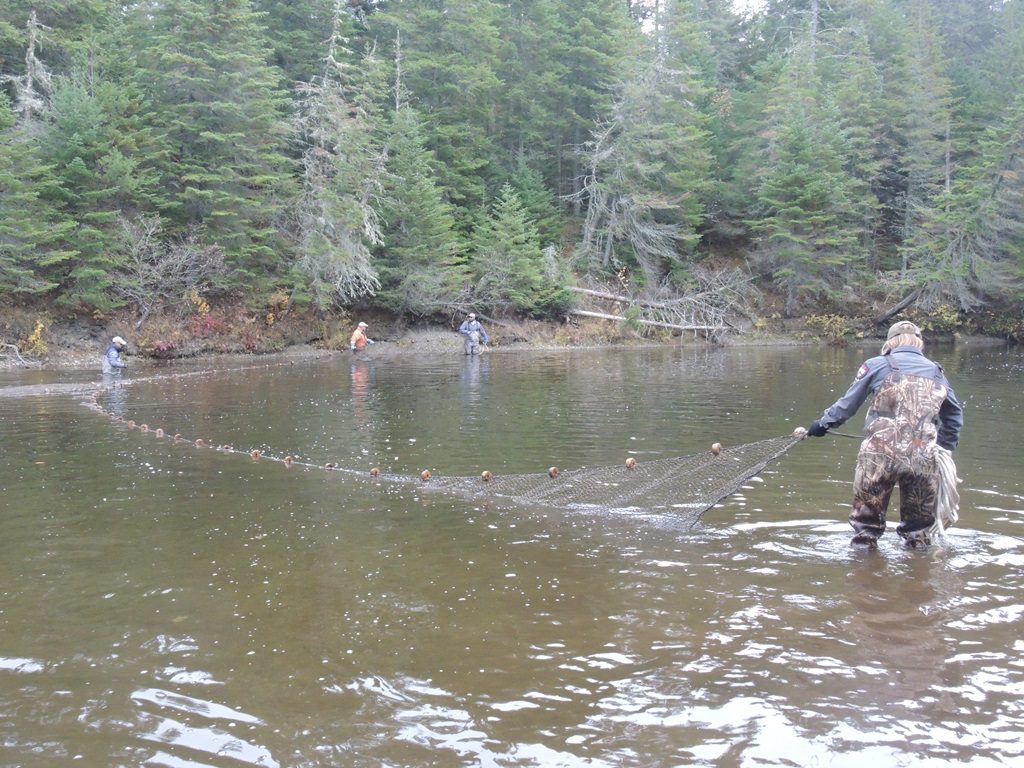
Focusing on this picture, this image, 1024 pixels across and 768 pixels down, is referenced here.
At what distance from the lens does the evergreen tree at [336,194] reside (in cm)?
3284

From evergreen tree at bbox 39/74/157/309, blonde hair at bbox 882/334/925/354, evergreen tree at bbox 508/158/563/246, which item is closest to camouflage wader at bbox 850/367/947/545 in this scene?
blonde hair at bbox 882/334/925/354

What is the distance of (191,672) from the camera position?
537 cm

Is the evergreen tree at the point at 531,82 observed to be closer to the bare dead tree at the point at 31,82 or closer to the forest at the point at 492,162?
the forest at the point at 492,162

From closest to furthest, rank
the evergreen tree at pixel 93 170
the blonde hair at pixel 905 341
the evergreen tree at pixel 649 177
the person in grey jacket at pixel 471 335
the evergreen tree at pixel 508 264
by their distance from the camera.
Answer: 1. the blonde hair at pixel 905 341
2. the evergreen tree at pixel 93 170
3. the person in grey jacket at pixel 471 335
4. the evergreen tree at pixel 508 264
5. the evergreen tree at pixel 649 177

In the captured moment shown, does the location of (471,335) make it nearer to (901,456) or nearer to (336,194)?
A: (336,194)

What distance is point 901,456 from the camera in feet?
24.3

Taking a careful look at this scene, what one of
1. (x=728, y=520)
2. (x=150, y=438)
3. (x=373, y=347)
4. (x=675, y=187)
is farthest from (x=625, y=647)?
(x=675, y=187)

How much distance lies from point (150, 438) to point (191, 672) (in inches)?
380

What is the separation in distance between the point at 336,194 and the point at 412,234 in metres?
3.93

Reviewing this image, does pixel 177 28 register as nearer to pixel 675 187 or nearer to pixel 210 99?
pixel 210 99

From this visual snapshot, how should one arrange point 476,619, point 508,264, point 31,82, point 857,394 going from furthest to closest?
1. point 508,264
2. point 31,82
3. point 857,394
4. point 476,619

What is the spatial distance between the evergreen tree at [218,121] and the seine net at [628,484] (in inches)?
932

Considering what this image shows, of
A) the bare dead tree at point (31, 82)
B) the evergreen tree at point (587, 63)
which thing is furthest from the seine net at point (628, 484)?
the evergreen tree at point (587, 63)

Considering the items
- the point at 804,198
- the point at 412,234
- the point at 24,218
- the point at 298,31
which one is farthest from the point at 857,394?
the point at 298,31
